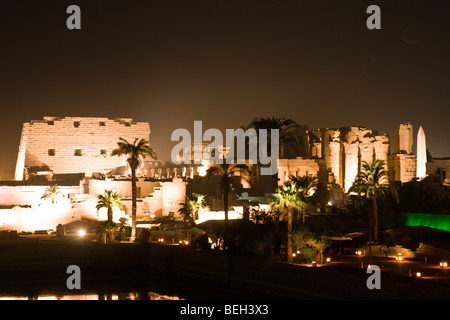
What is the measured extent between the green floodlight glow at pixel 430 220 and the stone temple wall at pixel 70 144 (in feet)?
93.1

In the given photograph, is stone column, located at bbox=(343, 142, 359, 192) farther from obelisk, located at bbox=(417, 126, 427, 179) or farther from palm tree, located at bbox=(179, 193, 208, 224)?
palm tree, located at bbox=(179, 193, 208, 224)

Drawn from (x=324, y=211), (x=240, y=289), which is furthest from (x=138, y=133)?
(x=240, y=289)

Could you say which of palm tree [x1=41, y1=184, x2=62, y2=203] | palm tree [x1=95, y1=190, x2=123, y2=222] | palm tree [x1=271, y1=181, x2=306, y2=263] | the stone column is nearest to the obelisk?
the stone column

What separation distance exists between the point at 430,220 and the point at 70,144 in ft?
110

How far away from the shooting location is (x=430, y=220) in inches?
1438

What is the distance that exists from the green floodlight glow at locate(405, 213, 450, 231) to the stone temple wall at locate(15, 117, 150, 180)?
2838cm

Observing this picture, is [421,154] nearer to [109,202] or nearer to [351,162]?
[351,162]

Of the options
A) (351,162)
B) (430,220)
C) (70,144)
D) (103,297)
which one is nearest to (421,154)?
(351,162)

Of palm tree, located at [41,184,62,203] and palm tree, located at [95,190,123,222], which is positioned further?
palm tree, located at [41,184,62,203]

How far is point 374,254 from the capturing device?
94.2 ft

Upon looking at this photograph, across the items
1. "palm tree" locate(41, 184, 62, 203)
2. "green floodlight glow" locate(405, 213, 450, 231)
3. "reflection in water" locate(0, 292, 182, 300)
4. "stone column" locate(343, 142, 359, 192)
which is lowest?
"reflection in water" locate(0, 292, 182, 300)

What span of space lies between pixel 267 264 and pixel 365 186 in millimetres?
13226

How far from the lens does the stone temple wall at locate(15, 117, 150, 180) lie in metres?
53.0

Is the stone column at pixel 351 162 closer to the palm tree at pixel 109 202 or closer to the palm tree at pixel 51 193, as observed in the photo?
the palm tree at pixel 109 202
